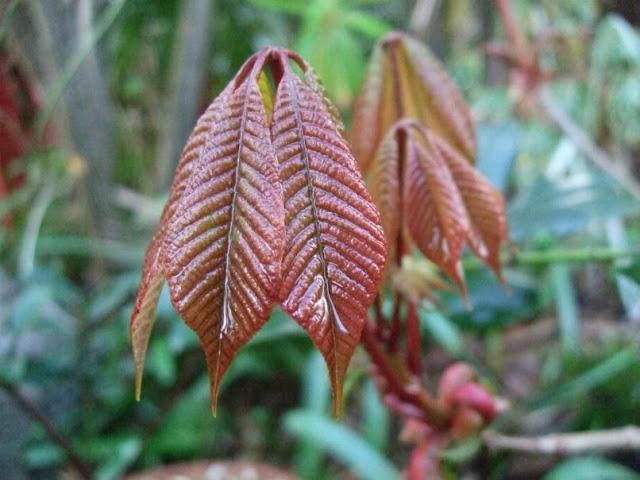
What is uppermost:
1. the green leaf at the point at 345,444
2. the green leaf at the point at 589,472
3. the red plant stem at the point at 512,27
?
the red plant stem at the point at 512,27

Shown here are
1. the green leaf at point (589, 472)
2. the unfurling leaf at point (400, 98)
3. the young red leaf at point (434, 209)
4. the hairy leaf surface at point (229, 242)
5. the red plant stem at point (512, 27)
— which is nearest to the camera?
the hairy leaf surface at point (229, 242)

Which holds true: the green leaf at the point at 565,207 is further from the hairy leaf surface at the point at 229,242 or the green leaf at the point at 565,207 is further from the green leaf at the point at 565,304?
the hairy leaf surface at the point at 229,242

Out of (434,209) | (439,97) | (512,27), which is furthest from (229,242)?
(512,27)

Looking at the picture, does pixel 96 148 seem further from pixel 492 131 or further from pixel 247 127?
pixel 247 127

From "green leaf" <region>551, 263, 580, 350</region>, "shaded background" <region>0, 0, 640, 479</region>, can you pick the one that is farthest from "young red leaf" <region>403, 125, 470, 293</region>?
"green leaf" <region>551, 263, 580, 350</region>

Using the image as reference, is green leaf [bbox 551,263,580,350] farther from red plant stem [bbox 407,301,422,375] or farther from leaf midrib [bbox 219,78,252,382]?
leaf midrib [bbox 219,78,252,382]

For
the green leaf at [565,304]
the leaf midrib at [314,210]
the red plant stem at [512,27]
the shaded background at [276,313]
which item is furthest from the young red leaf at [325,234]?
the red plant stem at [512,27]

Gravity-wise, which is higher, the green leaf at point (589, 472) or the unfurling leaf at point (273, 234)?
the unfurling leaf at point (273, 234)

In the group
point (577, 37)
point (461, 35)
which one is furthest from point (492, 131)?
point (461, 35)
